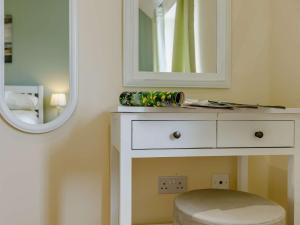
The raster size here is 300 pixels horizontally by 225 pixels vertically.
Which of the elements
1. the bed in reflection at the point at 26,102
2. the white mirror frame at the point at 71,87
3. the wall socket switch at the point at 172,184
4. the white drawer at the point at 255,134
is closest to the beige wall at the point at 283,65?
the white drawer at the point at 255,134

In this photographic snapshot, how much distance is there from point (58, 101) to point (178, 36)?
64cm

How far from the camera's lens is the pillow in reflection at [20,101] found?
1319 millimetres

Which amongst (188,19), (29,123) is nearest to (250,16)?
(188,19)

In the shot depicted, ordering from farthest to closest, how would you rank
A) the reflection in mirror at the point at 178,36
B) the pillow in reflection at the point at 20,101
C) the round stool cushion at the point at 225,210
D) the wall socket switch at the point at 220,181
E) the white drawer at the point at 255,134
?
the wall socket switch at the point at 220,181 → the reflection in mirror at the point at 178,36 → the pillow in reflection at the point at 20,101 → the white drawer at the point at 255,134 → the round stool cushion at the point at 225,210

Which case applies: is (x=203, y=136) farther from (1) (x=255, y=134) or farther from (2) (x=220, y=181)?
(2) (x=220, y=181)

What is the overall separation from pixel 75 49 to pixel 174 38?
468mm

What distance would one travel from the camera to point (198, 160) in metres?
1.53

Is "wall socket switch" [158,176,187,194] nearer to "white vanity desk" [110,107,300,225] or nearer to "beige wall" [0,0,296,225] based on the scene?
"beige wall" [0,0,296,225]

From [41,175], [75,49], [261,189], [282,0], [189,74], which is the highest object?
[282,0]

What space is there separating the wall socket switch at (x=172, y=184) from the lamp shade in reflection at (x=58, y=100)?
59 centimetres

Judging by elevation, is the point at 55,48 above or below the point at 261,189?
above

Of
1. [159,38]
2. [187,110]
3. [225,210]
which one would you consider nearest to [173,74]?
[159,38]

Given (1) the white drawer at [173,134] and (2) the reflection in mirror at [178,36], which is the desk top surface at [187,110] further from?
(2) the reflection in mirror at [178,36]

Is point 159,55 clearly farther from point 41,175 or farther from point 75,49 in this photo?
point 41,175
